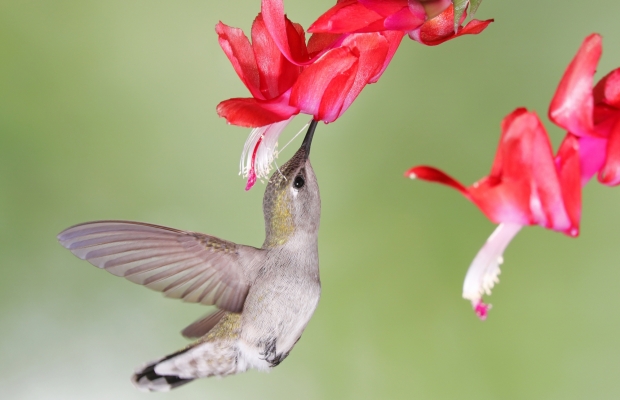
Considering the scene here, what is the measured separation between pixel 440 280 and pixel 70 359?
3.19 feet

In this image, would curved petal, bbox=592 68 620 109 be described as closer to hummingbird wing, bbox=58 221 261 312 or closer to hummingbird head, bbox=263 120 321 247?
hummingbird head, bbox=263 120 321 247

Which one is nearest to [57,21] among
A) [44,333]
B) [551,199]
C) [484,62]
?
[44,333]

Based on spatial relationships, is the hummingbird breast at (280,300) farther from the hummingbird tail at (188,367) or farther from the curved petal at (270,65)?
the curved petal at (270,65)

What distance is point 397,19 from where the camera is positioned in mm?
580

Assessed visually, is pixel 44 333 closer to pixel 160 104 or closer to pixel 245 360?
pixel 160 104

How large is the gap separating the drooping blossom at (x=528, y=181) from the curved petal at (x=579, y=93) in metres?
0.02

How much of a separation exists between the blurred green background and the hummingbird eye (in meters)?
0.78

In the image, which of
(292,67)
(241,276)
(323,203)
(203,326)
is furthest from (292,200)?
(323,203)

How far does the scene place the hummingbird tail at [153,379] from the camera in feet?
3.17

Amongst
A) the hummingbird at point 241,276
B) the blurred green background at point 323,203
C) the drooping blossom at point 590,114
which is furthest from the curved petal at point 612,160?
the blurred green background at point 323,203

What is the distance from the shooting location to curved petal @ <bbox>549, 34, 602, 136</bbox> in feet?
1.41

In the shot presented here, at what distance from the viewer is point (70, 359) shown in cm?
168

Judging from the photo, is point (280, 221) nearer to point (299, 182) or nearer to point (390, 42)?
point (299, 182)

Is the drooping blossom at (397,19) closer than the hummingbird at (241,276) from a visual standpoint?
Yes
